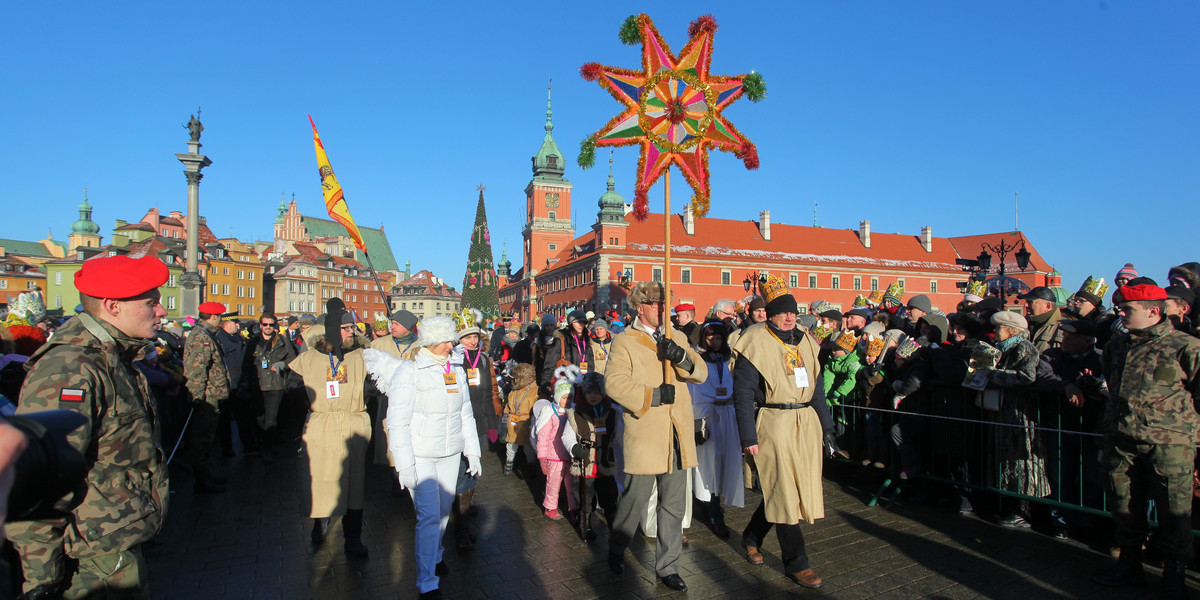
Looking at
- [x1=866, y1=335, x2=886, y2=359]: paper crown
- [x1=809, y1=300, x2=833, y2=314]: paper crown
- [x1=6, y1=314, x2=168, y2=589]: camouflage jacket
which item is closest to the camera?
[x1=6, y1=314, x2=168, y2=589]: camouflage jacket

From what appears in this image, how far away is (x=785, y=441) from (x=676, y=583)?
1233 mm

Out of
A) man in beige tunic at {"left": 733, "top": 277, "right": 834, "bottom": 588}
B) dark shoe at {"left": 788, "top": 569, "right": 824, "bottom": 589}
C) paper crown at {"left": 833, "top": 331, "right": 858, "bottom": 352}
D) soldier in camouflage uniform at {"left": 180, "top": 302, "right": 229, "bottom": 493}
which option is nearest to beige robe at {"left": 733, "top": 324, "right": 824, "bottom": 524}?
man in beige tunic at {"left": 733, "top": 277, "right": 834, "bottom": 588}

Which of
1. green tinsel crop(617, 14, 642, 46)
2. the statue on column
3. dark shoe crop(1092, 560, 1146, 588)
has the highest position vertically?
the statue on column

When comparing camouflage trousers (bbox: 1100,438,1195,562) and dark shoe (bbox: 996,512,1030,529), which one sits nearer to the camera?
camouflage trousers (bbox: 1100,438,1195,562)

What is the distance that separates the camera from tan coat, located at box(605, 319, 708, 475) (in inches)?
180

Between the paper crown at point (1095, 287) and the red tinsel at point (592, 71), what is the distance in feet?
21.1

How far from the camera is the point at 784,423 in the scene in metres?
4.73

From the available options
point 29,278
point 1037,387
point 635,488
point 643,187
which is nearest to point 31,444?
point 635,488

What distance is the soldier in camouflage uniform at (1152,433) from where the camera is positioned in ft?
13.1

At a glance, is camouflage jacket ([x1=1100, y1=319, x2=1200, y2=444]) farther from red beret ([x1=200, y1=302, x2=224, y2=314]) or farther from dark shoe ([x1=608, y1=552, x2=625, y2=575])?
red beret ([x1=200, y1=302, x2=224, y2=314])

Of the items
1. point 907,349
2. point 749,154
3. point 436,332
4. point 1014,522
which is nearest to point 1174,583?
point 1014,522

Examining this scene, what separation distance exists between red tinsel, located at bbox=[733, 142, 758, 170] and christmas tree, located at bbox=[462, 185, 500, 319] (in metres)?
51.0

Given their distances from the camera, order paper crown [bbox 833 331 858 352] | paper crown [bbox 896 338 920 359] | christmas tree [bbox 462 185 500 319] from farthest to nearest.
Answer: christmas tree [bbox 462 185 500 319] → paper crown [bbox 833 331 858 352] → paper crown [bbox 896 338 920 359]

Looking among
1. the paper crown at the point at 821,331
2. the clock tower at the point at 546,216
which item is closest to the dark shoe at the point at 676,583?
the paper crown at the point at 821,331
